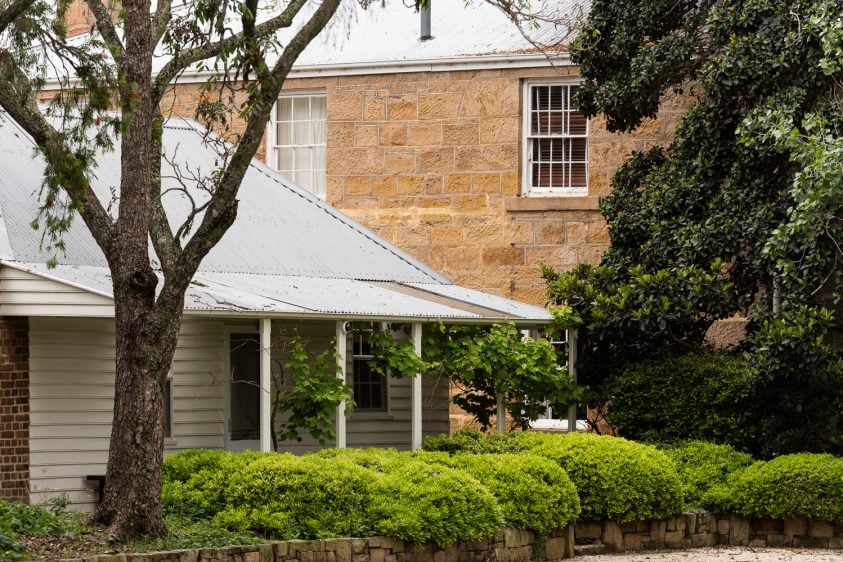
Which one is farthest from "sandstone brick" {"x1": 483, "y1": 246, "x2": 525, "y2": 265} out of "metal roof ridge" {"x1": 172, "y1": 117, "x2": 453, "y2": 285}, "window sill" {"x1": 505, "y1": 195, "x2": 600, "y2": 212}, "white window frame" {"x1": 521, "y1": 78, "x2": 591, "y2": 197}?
"metal roof ridge" {"x1": 172, "y1": 117, "x2": 453, "y2": 285}

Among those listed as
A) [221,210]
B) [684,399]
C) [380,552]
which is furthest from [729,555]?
[221,210]

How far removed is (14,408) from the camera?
16.0 m

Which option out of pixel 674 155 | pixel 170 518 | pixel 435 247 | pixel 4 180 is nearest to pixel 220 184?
pixel 170 518

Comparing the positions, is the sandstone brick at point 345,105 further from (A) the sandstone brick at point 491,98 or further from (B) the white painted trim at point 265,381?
(B) the white painted trim at point 265,381

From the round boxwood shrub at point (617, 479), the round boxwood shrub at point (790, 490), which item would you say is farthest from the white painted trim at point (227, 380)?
the round boxwood shrub at point (790, 490)

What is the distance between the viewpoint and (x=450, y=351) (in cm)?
1938

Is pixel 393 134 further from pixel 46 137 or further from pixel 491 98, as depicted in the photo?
pixel 46 137

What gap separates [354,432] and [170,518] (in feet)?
23.2

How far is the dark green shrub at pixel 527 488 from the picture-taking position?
1515 cm

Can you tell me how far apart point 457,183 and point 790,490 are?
30.7 ft

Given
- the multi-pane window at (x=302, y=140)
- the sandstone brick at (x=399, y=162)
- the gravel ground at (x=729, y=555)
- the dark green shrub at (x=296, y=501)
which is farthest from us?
the multi-pane window at (x=302, y=140)

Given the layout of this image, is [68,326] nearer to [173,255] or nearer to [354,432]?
[173,255]

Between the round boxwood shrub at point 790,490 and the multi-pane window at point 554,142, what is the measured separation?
7.76 meters

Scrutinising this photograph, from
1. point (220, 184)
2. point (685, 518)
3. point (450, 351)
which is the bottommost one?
point (685, 518)
